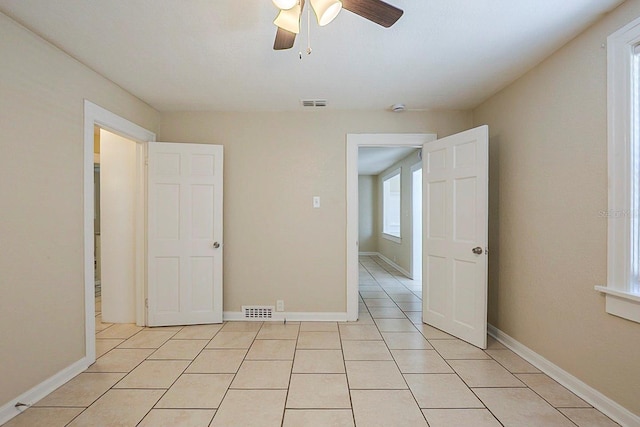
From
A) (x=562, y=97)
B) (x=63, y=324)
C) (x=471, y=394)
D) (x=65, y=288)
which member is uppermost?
(x=562, y=97)

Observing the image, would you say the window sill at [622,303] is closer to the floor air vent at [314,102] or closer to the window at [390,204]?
the floor air vent at [314,102]

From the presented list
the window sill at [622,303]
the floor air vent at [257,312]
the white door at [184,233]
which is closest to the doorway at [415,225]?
the floor air vent at [257,312]

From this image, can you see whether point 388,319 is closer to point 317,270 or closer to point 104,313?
point 317,270

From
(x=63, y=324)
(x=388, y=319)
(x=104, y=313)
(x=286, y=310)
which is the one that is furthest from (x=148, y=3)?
(x=388, y=319)

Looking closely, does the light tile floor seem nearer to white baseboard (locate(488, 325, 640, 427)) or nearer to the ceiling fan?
white baseboard (locate(488, 325, 640, 427))

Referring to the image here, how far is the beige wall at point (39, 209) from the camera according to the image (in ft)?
5.91

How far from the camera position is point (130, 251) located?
3.30 metres

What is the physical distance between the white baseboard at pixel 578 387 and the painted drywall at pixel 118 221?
3795 millimetres

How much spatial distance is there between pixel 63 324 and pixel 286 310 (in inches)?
76.8

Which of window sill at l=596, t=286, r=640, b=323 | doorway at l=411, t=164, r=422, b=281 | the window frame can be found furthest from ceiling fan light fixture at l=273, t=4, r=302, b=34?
the window frame

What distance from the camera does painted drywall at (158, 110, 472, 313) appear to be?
343 cm

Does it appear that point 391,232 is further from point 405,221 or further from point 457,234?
point 457,234

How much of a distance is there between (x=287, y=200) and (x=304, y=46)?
169cm

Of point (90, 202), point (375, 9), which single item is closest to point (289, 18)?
point (375, 9)
